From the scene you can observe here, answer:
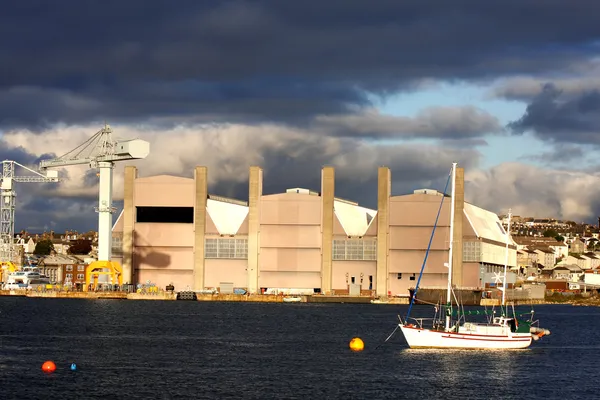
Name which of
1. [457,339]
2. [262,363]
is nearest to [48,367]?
[262,363]

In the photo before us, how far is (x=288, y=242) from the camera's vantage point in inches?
Result: 6521

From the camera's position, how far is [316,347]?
81000mm

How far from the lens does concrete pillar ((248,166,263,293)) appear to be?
16600 centimetres

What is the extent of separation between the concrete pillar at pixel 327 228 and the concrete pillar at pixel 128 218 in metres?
29.1

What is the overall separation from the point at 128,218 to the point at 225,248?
15.6 meters

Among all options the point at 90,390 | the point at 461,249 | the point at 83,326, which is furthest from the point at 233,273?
the point at 90,390

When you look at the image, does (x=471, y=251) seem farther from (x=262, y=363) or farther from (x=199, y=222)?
(x=262, y=363)

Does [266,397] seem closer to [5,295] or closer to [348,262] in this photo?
[348,262]

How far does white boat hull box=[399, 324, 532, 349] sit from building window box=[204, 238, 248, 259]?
93.4 m

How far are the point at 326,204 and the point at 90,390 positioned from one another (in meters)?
112

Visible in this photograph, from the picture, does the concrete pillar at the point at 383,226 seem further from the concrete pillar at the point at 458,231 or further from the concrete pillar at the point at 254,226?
the concrete pillar at the point at 254,226

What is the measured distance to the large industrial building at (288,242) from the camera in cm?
16375

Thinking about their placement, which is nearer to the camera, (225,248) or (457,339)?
(457,339)

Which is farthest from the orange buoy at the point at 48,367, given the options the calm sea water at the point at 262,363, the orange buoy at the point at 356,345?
the orange buoy at the point at 356,345
